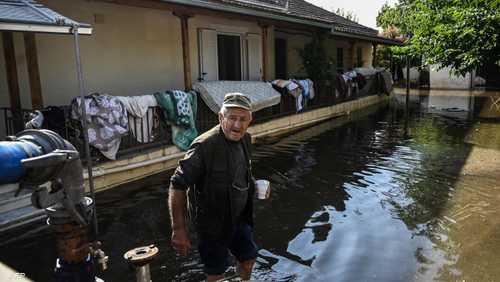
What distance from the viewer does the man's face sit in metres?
2.96

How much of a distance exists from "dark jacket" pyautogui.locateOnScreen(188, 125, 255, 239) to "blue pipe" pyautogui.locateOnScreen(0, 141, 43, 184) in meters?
1.15

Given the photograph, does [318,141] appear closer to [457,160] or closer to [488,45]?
[457,160]

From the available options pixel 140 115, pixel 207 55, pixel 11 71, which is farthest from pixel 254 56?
pixel 11 71

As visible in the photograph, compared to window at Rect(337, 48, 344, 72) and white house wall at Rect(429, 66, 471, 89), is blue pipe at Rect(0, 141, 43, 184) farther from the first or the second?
white house wall at Rect(429, 66, 471, 89)

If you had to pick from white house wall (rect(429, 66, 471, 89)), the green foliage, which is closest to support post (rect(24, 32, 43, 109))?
the green foliage

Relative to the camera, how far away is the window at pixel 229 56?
488 inches

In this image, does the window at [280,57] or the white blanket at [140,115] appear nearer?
the white blanket at [140,115]

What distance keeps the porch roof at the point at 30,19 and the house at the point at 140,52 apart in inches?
6.5

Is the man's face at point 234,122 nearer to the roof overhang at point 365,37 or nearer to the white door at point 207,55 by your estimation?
the white door at point 207,55

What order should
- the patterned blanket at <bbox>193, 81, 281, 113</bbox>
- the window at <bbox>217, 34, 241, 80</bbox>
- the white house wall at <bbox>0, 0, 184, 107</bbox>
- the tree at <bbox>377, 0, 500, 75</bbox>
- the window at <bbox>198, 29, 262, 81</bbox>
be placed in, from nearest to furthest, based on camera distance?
the white house wall at <bbox>0, 0, 184, 107</bbox>
the tree at <bbox>377, 0, 500, 75</bbox>
the patterned blanket at <bbox>193, 81, 281, 113</bbox>
the window at <bbox>198, 29, 262, 81</bbox>
the window at <bbox>217, 34, 241, 80</bbox>

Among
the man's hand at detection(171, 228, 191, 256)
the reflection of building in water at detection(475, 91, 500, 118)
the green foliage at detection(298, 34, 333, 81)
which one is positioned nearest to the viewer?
the man's hand at detection(171, 228, 191, 256)

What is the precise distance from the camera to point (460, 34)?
914 cm

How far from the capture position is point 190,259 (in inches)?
176

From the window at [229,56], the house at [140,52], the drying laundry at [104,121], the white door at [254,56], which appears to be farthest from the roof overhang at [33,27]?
the white door at [254,56]
